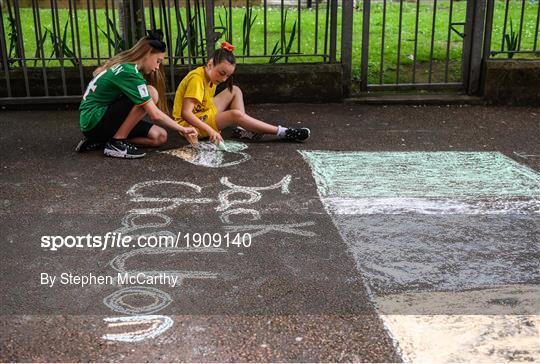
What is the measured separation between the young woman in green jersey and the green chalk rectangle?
47.1 inches

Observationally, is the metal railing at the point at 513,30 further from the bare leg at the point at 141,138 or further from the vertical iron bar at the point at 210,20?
the bare leg at the point at 141,138

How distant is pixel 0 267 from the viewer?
11.2 ft

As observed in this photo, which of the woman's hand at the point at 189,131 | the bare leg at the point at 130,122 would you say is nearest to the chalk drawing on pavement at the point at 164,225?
the woman's hand at the point at 189,131

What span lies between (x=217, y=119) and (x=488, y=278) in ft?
10.2

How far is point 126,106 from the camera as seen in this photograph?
17.7 ft

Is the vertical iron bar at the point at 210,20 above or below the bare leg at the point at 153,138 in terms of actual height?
above

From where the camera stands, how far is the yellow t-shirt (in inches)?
219

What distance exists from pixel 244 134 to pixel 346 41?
1987 millimetres

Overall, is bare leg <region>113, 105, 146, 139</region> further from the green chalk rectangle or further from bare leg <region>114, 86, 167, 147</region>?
the green chalk rectangle

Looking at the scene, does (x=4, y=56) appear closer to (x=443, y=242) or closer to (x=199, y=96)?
(x=199, y=96)

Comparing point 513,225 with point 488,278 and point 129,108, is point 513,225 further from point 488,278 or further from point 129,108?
point 129,108

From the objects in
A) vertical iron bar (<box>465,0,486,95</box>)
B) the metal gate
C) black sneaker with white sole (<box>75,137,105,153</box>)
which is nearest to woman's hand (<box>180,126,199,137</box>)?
black sneaker with white sole (<box>75,137,105,153</box>)

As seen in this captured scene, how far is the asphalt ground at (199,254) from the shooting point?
275 cm

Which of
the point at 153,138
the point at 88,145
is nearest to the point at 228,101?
the point at 153,138
